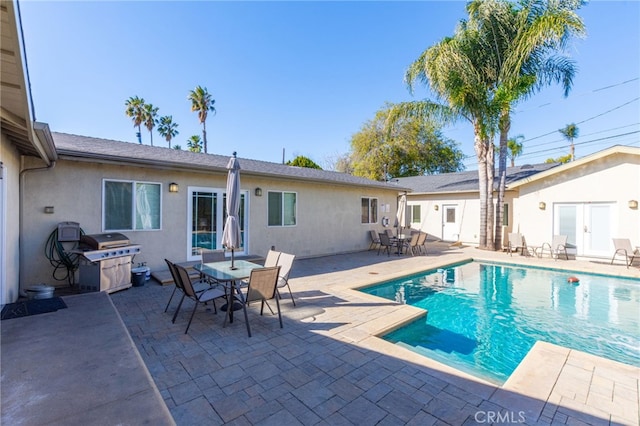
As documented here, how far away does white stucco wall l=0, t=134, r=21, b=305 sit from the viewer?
4.28 metres

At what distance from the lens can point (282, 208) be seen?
10391 millimetres

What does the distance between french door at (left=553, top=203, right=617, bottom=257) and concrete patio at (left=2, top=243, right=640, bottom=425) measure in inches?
420

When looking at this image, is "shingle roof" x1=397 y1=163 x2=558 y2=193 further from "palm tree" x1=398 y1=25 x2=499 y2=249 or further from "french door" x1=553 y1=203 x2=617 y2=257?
"french door" x1=553 y1=203 x2=617 y2=257

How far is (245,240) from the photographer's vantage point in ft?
30.7

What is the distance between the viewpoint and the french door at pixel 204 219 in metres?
8.23

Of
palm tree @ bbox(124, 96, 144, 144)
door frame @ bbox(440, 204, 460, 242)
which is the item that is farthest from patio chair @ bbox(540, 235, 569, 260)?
palm tree @ bbox(124, 96, 144, 144)

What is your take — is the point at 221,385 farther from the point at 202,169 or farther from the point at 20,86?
the point at 202,169

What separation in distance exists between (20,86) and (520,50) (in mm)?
15286

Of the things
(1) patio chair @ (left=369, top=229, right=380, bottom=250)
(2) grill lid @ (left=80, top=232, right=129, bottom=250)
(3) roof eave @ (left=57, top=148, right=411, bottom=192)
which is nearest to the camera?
(2) grill lid @ (left=80, top=232, right=129, bottom=250)

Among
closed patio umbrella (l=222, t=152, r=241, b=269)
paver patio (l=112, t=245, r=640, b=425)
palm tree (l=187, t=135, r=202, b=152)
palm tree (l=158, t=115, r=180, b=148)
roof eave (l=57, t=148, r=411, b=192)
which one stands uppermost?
palm tree (l=158, t=115, r=180, b=148)

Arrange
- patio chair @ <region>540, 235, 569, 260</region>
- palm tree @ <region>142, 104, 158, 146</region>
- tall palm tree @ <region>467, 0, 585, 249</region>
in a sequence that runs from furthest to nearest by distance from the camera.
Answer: palm tree @ <region>142, 104, 158, 146</region> < patio chair @ <region>540, 235, 569, 260</region> < tall palm tree @ <region>467, 0, 585, 249</region>

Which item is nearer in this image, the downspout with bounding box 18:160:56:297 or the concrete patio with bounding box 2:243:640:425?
the concrete patio with bounding box 2:243:640:425

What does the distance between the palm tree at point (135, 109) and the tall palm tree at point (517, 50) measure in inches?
1215

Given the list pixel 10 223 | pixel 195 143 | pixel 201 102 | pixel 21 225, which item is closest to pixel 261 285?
pixel 10 223
